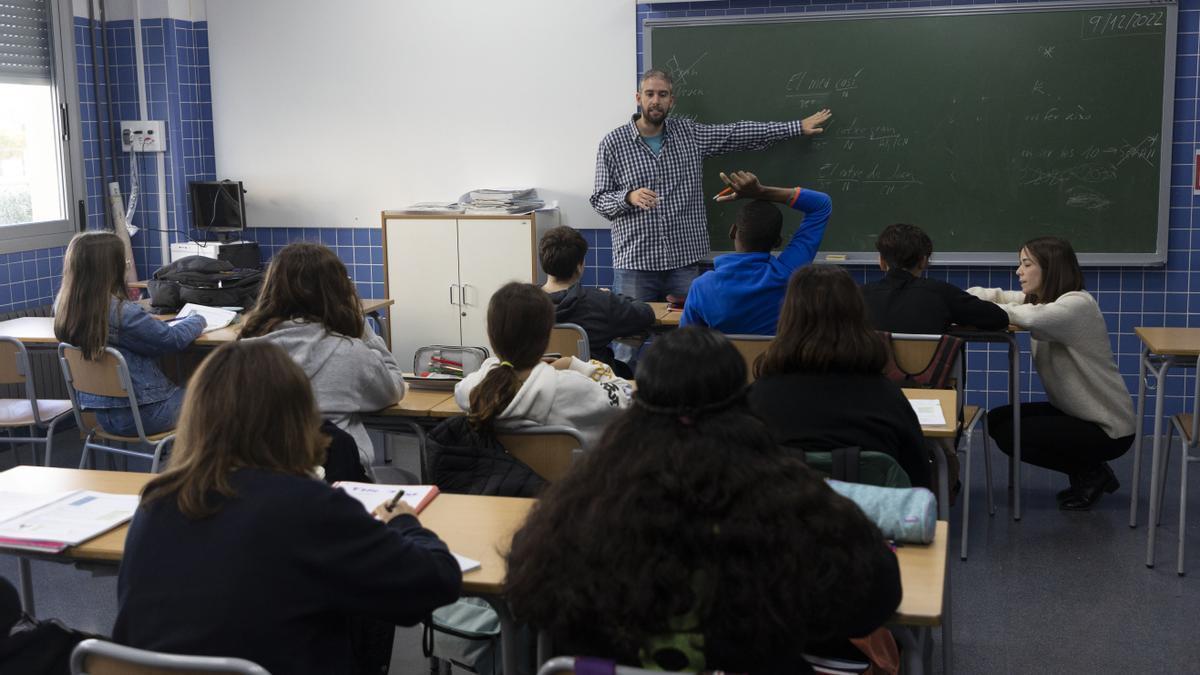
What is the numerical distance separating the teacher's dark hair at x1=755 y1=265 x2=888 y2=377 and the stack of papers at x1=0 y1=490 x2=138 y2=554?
147cm

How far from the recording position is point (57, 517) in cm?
258

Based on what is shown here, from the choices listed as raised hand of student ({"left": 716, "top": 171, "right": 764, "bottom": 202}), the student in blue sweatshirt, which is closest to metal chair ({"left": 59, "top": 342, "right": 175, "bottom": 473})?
the student in blue sweatshirt

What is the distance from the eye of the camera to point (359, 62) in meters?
6.65

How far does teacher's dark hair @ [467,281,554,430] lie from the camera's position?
117 inches

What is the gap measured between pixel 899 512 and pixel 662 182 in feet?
12.5

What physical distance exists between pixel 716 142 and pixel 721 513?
452 cm

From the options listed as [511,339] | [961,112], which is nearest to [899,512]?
[511,339]

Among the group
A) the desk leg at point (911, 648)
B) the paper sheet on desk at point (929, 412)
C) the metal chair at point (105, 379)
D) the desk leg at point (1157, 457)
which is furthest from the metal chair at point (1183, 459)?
the metal chair at point (105, 379)

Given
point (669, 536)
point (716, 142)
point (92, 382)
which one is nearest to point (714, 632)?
point (669, 536)

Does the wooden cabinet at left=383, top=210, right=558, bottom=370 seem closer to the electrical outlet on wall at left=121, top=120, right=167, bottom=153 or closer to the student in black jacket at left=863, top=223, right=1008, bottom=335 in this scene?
the electrical outlet on wall at left=121, top=120, right=167, bottom=153

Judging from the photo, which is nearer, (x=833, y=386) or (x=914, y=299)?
(x=833, y=386)

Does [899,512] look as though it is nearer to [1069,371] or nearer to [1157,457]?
[1157,457]

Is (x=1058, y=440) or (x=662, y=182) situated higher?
(x=662, y=182)

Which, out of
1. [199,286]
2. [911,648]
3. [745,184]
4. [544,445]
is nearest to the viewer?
[911,648]
